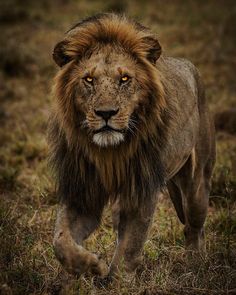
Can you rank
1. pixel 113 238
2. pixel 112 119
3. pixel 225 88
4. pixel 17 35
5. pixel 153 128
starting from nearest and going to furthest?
1. pixel 112 119
2. pixel 153 128
3. pixel 113 238
4. pixel 225 88
5. pixel 17 35

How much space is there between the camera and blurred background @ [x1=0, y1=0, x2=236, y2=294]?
3953 mm

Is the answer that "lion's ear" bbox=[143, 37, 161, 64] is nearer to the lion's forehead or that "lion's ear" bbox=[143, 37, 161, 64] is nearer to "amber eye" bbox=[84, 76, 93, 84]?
the lion's forehead

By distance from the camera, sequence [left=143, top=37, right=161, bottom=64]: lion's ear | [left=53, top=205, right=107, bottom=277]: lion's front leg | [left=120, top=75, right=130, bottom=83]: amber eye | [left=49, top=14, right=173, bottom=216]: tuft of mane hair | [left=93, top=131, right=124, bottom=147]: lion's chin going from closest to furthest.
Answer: [left=53, top=205, right=107, bottom=277]: lion's front leg
[left=93, top=131, right=124, bottom=147]: lion's chin
[left=120, top=75, right=130, bottom=83]: amber eye
[left=49, top=14, right=173, bottom=216]: tuft of mane hair
[left=143, top=37, right=161, bottom=64]: lion's ear

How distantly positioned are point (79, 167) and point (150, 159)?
427mm

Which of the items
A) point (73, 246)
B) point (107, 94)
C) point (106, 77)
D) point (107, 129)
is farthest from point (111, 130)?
point (73, 246)

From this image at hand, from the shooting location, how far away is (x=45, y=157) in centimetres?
723

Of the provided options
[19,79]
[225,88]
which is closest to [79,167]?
[225,88]

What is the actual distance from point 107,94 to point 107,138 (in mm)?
240

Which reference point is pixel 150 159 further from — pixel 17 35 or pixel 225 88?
pixel 17 35

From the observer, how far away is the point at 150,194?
4195 mm

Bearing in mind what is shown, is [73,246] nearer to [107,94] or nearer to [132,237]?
[132,237]

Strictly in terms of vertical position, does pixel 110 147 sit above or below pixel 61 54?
below

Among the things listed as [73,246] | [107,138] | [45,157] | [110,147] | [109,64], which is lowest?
[45,157]

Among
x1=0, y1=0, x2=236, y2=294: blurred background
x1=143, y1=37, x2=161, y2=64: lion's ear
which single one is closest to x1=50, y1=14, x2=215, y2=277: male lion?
x1=143, y1=37, x2=161, y2=64: lion's ear
